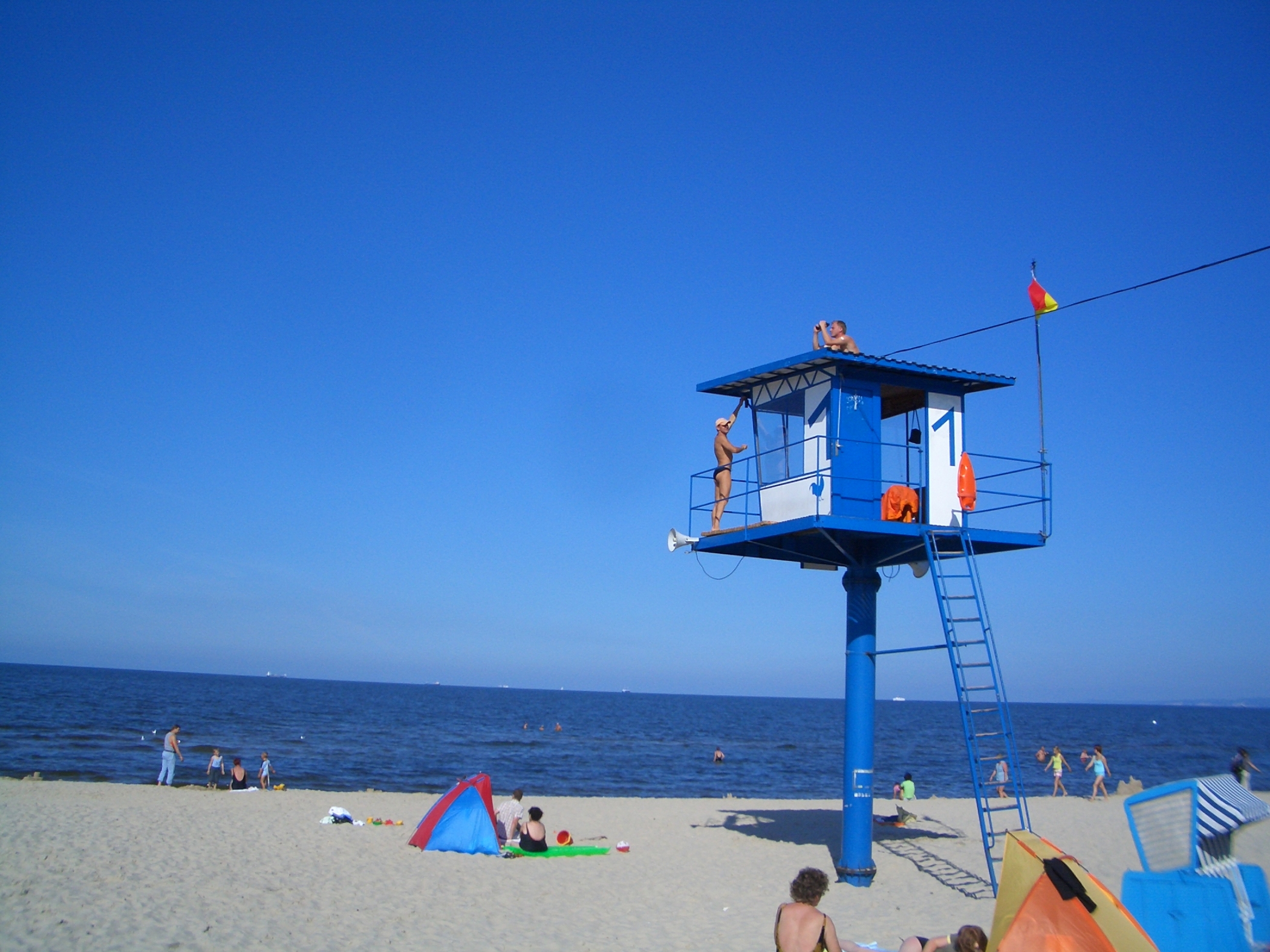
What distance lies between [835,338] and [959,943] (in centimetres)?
894

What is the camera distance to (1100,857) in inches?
698

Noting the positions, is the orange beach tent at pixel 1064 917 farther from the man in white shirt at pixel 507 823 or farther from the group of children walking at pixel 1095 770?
the group of children walking at pixel 1095 770

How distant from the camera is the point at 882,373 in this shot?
1462 cm

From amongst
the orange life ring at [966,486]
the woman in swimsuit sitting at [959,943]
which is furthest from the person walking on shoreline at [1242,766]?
the woman in swimsuit sitting at [959,943]

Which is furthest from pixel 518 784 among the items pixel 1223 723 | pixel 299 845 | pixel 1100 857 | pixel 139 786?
pixel 1223 723

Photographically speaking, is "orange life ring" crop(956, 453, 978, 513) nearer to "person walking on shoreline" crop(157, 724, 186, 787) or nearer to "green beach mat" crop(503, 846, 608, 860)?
"green beach mat" crop(503, 846, 608, 860)

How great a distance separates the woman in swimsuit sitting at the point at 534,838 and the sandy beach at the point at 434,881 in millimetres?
515

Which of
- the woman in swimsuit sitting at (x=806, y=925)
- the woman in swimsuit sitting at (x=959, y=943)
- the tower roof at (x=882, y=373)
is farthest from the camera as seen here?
the tower roof at (x=882, y=373)

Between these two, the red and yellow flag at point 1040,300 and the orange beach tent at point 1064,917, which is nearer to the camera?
the orange beach tent at point 1064,917

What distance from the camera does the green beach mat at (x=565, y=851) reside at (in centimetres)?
1639

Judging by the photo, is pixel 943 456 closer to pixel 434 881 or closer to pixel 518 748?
pixel 434 881

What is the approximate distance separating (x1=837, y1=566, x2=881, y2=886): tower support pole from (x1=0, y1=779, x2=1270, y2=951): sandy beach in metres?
0.51

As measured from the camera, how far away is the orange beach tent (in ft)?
24.5

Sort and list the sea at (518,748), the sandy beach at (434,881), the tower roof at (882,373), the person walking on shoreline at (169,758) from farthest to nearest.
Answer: the sea at (518,748)
the person walking on shoreline at (169,758)
the tower roof at (882,373)
the sandy beach at (434,881)
